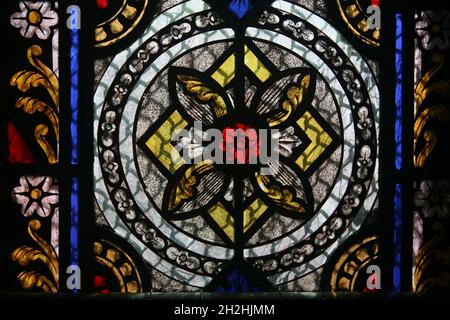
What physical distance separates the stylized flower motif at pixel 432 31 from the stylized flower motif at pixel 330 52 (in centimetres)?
35

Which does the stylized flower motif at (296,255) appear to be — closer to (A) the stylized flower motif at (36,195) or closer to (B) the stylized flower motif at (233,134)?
(B) the stylized flower motif at (233,134)

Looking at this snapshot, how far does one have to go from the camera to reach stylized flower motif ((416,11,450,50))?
2.46 m

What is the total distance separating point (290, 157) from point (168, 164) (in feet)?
1.69

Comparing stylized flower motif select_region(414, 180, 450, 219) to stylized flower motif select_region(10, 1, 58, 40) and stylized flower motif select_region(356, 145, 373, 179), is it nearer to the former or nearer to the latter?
stylized flower motif select_region(356, 145, 373, 179)

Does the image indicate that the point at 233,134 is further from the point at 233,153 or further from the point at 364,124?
A: the point at 364,124

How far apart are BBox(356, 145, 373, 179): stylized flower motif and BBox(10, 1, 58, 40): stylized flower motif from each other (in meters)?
1.38

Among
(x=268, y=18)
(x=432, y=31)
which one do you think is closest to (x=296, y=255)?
(x=268, y=18)

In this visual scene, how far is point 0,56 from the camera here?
239 centimetres

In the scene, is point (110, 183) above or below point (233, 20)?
below

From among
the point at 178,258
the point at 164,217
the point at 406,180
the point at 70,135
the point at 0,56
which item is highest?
the point at 0,56

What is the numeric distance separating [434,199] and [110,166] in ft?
4.50

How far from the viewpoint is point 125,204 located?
244 cm

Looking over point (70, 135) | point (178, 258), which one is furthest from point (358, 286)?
point (70, 135)
